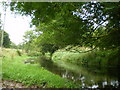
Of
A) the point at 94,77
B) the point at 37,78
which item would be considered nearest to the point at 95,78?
the point at 94,77

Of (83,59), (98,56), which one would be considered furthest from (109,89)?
(83,59)

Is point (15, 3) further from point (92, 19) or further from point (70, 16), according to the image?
point (92, 19)

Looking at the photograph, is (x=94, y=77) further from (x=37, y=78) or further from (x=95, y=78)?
(x=37, y=78)

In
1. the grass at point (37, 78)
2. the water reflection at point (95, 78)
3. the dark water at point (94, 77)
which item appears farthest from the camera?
the dark water at point (94, 77)

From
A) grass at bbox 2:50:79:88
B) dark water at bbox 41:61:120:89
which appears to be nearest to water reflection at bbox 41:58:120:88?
dark water at bbox 41:61:120:89

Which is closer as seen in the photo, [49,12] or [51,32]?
[49,12]

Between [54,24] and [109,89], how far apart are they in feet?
13.2

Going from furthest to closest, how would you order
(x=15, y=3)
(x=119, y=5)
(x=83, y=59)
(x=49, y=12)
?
(x=83, y=59) < (x=119, y=5) < (x=15, y=3) < (x=49, y=12)

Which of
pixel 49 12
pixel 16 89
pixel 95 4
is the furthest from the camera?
pixel 16 89

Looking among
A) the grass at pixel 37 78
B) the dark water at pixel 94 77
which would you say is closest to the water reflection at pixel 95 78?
the dark water at pixel 94 77

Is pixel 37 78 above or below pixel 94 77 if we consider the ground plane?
above

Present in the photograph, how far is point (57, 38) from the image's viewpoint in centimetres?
464

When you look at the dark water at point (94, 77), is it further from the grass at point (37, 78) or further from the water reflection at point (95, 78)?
the grass at point (37, 78)

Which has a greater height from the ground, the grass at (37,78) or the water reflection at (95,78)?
the grass at (37,78)
